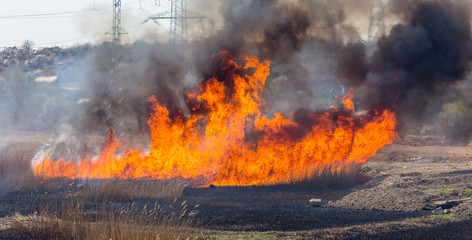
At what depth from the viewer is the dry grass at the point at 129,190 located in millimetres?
20047

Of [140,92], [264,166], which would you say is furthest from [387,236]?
[140,92]

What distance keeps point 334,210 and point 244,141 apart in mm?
7981

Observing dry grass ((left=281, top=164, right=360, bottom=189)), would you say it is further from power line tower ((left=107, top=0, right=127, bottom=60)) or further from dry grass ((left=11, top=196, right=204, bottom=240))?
power line tower ((left=107, top=0, right=127, bottom=60))

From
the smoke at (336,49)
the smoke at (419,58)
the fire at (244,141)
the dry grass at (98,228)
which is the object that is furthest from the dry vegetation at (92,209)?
the smoke at (419,58)

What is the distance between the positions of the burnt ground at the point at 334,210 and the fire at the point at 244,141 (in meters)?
1.73

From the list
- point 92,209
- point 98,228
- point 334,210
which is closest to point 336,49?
point 334,210

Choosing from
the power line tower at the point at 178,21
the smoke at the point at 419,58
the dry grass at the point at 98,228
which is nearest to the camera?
the dry grass at the point at 98,228

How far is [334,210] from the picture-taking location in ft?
59.7

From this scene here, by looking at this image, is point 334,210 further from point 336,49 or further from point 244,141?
point 336,49

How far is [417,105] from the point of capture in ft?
82.2

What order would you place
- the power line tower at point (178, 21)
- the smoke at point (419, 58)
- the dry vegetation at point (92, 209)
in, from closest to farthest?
the dry vegetation at point (92, 209)
the smoke at point (419, 58)
the power line tower at point (178, 21)

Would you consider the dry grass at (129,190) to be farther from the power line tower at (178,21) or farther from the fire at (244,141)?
the power line tower at (178,21)

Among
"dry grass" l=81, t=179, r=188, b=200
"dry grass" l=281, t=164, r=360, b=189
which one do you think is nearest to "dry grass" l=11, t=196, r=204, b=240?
"dry grass" l=81, t=179, r=188, b=200

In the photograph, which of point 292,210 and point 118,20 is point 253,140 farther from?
point 118,20
